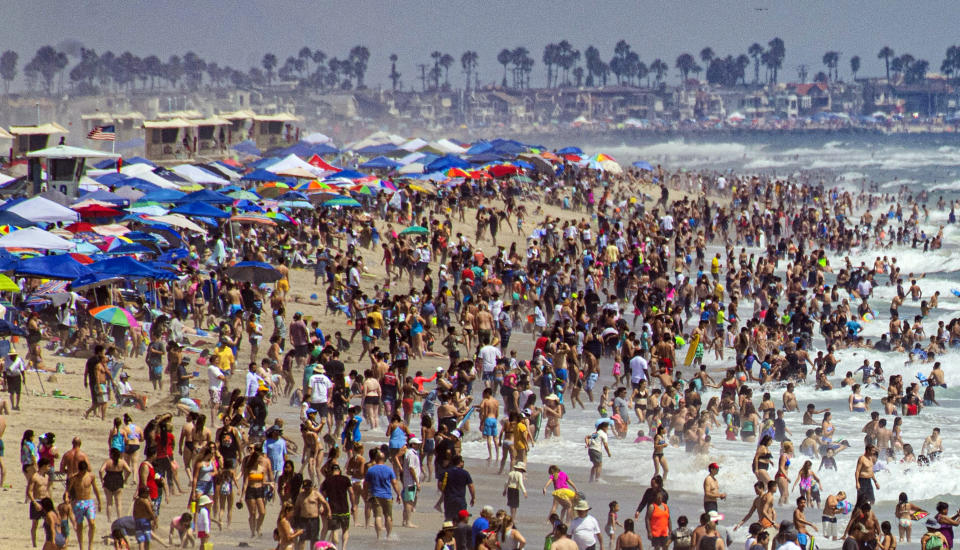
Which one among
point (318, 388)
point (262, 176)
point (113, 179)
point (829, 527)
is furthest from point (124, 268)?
point (262, 176)

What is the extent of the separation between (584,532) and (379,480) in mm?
2184

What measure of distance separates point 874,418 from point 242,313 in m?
A: 10.0

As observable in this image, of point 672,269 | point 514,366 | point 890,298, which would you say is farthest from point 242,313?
point 890,298

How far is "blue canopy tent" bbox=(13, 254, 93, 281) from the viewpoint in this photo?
18469mm

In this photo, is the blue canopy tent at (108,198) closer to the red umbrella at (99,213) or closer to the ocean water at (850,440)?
the red umbrella at (99,213)

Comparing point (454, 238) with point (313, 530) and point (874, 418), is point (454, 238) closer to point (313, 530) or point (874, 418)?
point (874, 418)

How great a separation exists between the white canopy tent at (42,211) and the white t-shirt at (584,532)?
46.9 ft

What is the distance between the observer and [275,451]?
13.0 meters

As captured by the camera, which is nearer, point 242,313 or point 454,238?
point 242,313

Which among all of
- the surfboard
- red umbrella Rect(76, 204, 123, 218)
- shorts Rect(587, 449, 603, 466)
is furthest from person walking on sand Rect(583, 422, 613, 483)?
red umbrella Rect(76, 204, 123, 218)

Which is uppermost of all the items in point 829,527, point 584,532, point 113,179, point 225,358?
point 113,179

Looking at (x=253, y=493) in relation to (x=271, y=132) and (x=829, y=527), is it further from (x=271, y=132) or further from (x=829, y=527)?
(x=271, y=132)

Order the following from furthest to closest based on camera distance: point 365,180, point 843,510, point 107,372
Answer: point 365,180 → point 107,372 → point 843,510

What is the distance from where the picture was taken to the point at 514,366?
19.2 metres
